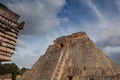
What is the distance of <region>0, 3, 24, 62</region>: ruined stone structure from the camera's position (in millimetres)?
8805

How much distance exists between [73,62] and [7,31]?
17.7 meters

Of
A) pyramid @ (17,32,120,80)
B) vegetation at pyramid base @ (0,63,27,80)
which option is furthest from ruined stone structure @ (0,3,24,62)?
vegetation at pyramid base @ (0,63,27,80)

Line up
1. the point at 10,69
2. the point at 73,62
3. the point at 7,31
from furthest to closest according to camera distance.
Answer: the point at 10,69, the point at 73,62, the point at 7,31

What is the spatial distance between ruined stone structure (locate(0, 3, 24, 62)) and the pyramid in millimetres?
12331

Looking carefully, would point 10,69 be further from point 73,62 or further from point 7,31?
point 7,31

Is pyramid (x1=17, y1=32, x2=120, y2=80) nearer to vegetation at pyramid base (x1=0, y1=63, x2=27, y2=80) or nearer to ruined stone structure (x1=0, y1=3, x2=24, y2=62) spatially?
ruined stone structure (x1=0, y1=3, x2=24, y2=62)

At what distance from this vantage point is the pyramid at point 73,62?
917 inches

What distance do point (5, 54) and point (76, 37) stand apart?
70.5 ft

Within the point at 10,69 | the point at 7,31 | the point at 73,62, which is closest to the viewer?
the point at 7,31

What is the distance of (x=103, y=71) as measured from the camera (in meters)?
22.7

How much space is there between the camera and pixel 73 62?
26109 mm

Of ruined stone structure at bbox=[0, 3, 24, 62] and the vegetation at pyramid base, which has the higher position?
the vegetation at pyramid base

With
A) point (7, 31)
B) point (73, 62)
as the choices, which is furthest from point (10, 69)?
point (7, 31)

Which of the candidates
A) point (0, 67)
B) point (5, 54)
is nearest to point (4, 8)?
point (5, 54)
